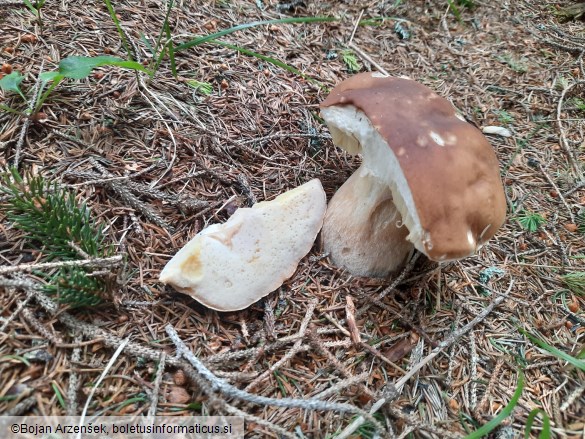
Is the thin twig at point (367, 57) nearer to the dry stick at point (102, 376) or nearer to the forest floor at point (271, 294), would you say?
the forest floor at point (271, 294)

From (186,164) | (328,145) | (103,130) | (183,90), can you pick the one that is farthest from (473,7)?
(103,130)

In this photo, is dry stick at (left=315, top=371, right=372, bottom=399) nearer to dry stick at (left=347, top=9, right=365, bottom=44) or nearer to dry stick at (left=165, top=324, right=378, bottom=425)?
dry stick at (left=165, top=324, right=378, bottom=425)

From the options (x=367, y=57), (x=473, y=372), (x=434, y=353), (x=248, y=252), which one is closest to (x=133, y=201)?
(x=248, y=252)

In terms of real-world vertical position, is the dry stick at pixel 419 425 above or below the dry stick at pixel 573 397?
below

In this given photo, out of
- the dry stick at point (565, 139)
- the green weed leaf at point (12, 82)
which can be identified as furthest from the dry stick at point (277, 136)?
the dry stick at point (565, 139)

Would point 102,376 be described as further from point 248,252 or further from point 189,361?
point 248,252

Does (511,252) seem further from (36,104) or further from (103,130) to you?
(36,104)

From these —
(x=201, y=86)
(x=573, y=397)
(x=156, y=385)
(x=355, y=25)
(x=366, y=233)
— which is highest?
(x=355, y=25)
